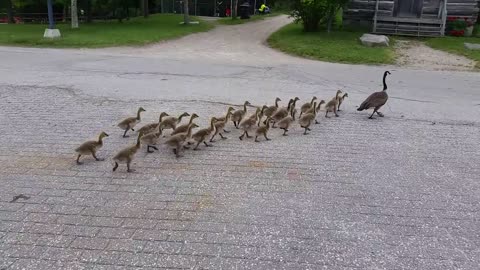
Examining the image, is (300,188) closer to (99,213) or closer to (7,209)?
(99,213)

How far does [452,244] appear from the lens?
477 cm

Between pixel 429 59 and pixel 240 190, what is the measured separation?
1776 cm

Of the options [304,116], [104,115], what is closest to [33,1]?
[104,115]

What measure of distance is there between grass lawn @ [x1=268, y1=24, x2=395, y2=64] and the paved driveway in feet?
26.3

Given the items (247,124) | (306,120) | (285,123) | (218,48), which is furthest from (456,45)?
(247,124)

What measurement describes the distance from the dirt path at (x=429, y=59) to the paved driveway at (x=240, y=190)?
7.19 m

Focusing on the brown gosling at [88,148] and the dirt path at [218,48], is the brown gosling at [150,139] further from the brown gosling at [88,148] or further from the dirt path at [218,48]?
the dirt path at [218,48]

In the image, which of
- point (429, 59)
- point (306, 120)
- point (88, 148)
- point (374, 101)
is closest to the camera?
point (88, 148)

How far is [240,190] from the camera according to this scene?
237 inches

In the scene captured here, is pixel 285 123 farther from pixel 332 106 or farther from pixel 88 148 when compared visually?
pixel 88 148

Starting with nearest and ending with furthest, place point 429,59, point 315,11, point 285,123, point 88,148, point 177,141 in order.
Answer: point 88,148
point 177,141
point 285,123
point 429,59
point 315,11

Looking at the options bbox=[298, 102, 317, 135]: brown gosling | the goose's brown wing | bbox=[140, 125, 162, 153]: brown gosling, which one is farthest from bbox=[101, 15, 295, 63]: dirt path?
bbox=[140, 125, 162, 153]: brown gosling

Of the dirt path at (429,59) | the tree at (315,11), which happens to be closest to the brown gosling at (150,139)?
the dirt path at (429,59)

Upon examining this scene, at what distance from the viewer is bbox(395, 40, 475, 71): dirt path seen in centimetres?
1884
